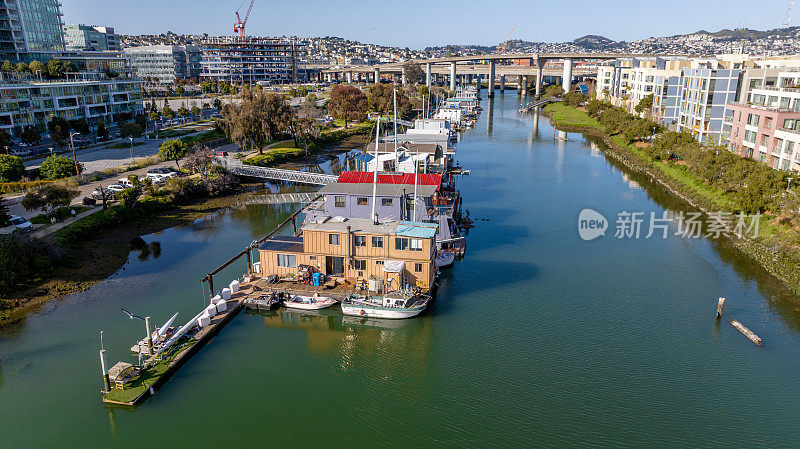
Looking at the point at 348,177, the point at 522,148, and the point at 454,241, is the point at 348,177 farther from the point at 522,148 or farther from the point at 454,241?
the point at 522,148

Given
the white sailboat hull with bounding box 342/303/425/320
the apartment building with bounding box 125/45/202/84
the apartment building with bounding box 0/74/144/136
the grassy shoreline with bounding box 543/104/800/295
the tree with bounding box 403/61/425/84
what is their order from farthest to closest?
1. the tree with bounding box 403/61/425/84
2. the apartment building with bounding box 125/45/202/84
3. the apartment building with bounding box 0/74/144/136
4. the grassy shoreline with bounding box 543/104/800/295
5. the white sailboat hull with bounding box 342/303/425/320

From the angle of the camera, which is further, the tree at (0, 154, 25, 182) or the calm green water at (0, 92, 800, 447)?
the tree at (0, 154, 25, 182)

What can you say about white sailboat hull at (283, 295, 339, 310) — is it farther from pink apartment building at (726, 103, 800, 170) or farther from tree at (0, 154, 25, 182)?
pink apartment building at (726, 103, 800, 170)

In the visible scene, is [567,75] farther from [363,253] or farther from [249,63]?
[363,253]

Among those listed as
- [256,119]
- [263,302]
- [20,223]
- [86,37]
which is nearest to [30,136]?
[256,119]

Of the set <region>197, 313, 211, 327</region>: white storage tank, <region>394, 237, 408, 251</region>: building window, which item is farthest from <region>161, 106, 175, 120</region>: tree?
<region>394, 237, 408, 251</region>: building window

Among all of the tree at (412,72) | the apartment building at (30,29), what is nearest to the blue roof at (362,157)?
the apartment building at (30,29)


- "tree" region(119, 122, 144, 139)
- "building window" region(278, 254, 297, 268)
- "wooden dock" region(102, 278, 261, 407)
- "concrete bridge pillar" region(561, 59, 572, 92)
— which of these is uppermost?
"concrete bridge pillar" region(561, 59, 572, 92)
